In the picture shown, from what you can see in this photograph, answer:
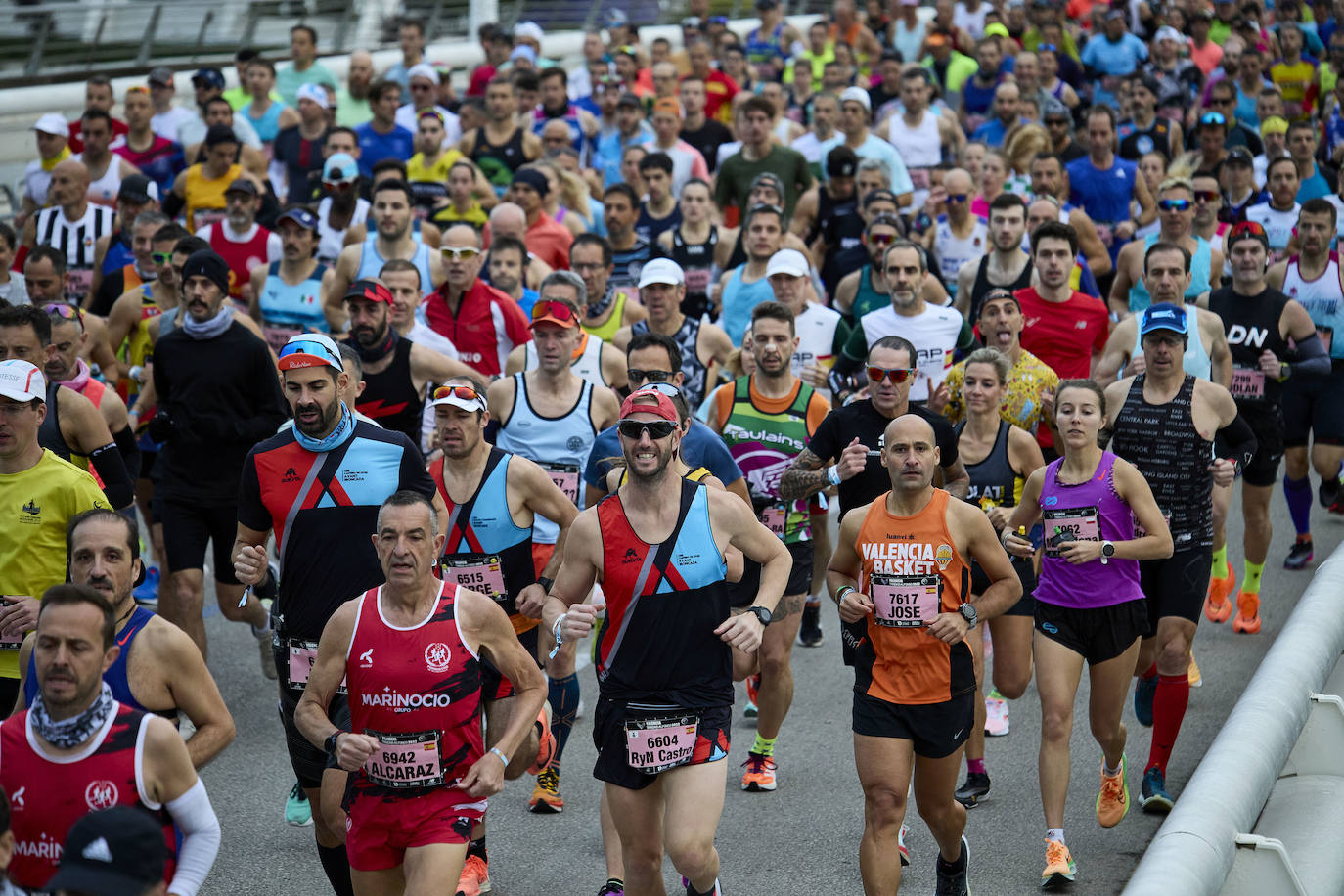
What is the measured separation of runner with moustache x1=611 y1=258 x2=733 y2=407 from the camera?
976 centimetres

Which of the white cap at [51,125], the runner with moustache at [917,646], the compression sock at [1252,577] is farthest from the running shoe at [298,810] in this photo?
the white cap at [51,125]

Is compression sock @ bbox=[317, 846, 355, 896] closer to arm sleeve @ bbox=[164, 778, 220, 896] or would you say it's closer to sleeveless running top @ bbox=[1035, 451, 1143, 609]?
arm sleeve @ bbox=[164, 778, 220, 896]

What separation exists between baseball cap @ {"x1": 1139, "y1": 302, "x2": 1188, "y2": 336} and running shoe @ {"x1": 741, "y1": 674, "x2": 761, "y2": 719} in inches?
100

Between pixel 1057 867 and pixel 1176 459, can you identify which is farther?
pixel 1176 459

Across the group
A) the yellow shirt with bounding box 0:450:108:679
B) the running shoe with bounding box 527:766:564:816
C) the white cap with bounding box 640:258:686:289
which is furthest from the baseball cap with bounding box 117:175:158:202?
the running shoe with bounding box 527:766:564:816

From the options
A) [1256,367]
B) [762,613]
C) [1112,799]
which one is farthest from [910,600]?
[1256,367]

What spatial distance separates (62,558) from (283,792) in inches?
79.6

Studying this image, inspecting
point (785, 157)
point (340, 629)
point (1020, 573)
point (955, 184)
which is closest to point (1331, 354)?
point (955, 184)

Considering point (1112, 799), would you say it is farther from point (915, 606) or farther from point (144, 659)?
point (144, 659)

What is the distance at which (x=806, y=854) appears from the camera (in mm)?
7230

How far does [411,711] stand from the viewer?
5340mm

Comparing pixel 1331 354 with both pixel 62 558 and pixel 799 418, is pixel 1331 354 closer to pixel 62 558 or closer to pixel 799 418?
pixel 799 418

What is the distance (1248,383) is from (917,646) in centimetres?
468

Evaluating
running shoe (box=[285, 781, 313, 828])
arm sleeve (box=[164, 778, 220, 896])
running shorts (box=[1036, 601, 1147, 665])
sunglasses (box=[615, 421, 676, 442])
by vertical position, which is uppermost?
sunglasses (box=[615, 421, 676, 442])
